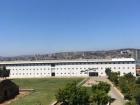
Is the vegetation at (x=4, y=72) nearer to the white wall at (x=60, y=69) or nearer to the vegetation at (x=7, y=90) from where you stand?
the white wall at (x=60, y=69)

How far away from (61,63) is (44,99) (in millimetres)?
56858

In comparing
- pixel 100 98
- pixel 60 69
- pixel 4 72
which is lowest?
pixel 4 72

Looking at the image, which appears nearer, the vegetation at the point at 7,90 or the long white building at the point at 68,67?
the vegetation at the point at 7,90

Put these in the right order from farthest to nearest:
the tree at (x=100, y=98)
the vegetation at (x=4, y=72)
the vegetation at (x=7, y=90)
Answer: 1. the vegetation at (x=4, y=72)
2. the vegetation at (x=7, y=90)
3. the tree at (x=100, y=98)

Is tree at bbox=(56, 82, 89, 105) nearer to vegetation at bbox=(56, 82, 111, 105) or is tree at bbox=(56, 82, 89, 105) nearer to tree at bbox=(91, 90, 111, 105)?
vegetation at bbox=(56, 82, 111, 105)

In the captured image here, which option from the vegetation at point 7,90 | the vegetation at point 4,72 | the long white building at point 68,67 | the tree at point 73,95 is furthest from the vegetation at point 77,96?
the long white building at point 68,67

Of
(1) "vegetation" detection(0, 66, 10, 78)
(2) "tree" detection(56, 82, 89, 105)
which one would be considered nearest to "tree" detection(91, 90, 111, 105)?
(2) "tree" detection(56, 82, 89, 105)

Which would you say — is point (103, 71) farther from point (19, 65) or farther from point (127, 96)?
point (127, 96)

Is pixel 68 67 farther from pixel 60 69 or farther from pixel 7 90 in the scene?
pixel 7 90

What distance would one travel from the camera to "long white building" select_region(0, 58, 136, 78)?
96.2 metres

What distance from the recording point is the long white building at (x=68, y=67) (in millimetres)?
96250

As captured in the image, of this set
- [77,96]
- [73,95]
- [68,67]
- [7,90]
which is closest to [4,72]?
[68,67]

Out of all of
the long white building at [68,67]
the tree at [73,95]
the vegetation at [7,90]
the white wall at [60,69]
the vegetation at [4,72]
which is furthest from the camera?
the white wall at [60,69]

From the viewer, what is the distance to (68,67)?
9944 cm
